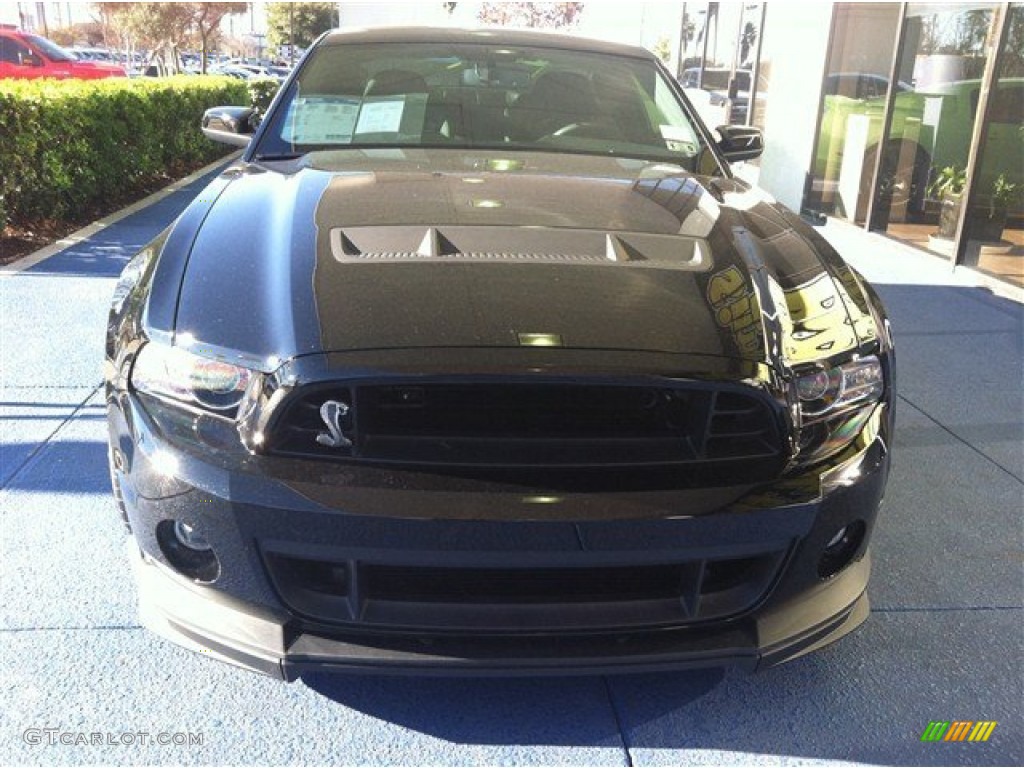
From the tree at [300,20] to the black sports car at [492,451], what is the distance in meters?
57.4

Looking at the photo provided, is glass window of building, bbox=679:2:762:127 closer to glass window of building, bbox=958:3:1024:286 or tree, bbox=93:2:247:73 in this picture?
glass window of building, bbox=958:3:1024:286

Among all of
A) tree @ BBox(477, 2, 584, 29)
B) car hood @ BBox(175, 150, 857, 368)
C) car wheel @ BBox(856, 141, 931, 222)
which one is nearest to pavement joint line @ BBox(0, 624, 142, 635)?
car hood @ BBox(175, 150, 857, 368)

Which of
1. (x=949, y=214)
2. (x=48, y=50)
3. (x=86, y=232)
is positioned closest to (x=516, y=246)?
(x=86, y=232)

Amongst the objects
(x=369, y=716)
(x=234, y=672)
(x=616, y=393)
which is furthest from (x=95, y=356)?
(x=616, y=393)

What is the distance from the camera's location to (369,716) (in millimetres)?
2176

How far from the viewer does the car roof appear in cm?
367

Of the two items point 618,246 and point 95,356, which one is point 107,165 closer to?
point 95,356

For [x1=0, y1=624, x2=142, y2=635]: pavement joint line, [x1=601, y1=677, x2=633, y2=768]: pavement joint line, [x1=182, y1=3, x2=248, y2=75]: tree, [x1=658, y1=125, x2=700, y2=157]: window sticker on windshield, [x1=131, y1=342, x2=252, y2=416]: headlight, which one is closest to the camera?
[x1=131, y1=342, x2=252, y2=416]: headlight

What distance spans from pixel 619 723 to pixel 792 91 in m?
9.27

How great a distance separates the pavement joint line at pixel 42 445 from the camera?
10.4 ft

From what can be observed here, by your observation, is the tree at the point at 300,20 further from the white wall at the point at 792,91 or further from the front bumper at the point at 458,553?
the front bumper at the point at 458,553

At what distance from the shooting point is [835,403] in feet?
6.52

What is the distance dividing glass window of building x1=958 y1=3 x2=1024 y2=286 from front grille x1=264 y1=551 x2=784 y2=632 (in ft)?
18.6

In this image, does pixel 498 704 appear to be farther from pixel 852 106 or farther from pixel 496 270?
pixel 852 106
